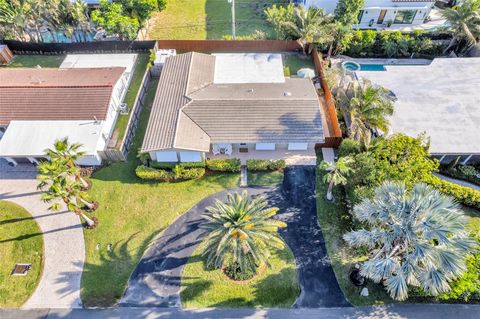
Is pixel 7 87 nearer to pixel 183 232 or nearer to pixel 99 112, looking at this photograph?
pixel 99 112

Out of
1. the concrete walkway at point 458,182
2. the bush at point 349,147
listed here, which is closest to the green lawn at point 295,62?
the bush at point 349,147

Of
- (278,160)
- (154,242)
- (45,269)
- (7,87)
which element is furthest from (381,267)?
(7,87)

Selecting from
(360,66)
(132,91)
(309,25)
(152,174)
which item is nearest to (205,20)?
(309,25)

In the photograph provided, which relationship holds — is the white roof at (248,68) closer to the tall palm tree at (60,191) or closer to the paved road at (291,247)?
the paved road at (291,247)

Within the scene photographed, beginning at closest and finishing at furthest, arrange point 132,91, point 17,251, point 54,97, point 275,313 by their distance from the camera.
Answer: point 275,313
point 17,251
point 54,97
point 132,91

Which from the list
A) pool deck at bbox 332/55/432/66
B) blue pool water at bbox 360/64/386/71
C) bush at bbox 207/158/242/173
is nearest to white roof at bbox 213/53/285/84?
pool deck at bbox 332/55/432/66

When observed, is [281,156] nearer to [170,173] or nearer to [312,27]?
[170,173]
